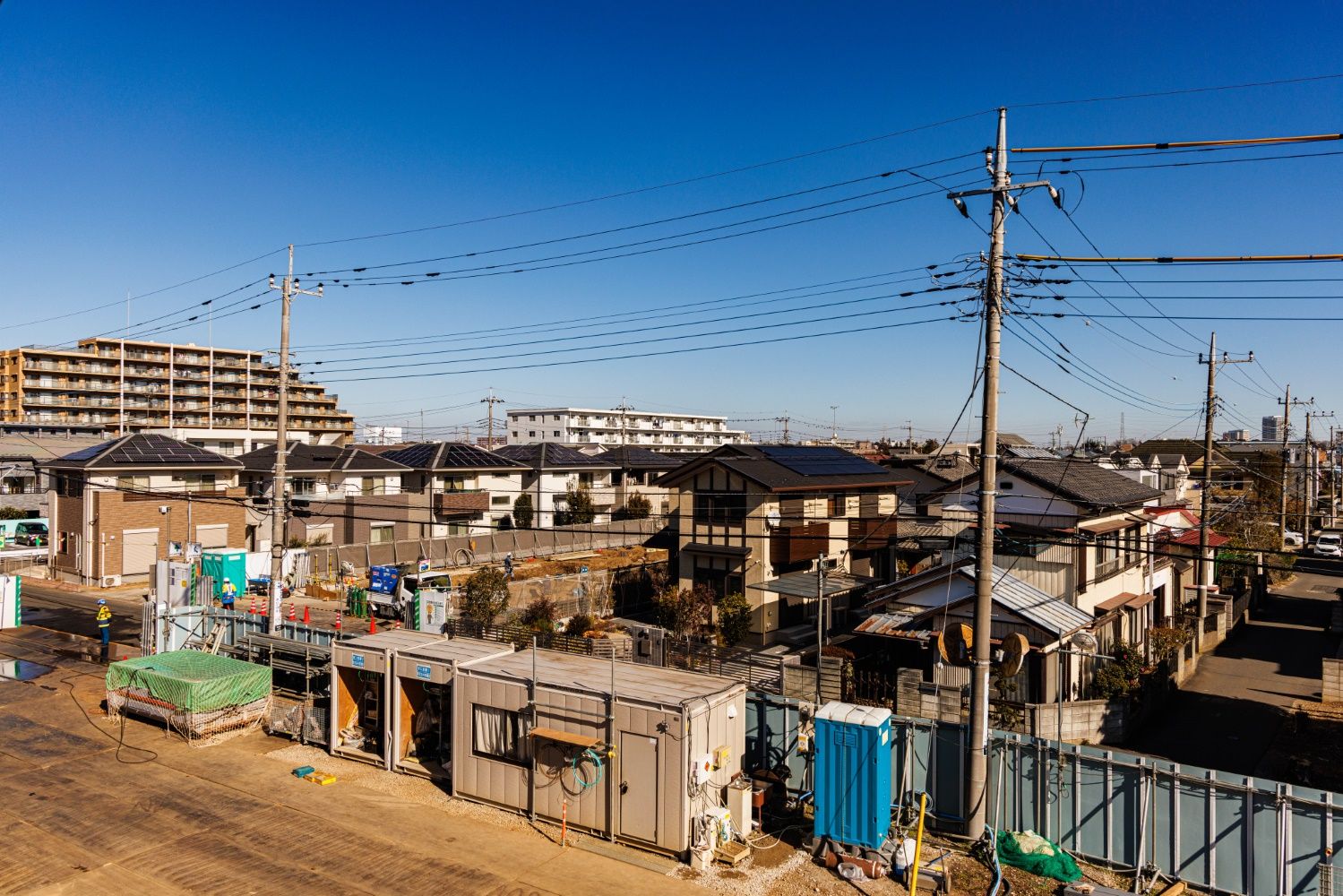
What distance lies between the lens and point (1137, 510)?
26.8 meters

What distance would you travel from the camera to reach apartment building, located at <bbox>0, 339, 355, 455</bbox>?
255ft

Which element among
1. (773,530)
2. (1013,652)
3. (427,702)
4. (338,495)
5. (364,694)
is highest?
(1013,652)

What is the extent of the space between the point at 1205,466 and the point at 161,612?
1237 inches

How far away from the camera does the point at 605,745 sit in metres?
11.9

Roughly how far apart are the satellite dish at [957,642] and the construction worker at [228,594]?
25.0 metres

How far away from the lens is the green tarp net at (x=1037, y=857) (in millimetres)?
10773

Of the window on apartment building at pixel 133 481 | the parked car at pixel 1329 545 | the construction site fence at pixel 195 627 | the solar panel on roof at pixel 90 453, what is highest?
the solar panel on roof at pixel 90 453

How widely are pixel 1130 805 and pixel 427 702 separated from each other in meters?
11.3

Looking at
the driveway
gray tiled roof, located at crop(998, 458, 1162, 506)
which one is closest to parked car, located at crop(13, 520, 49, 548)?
gray tiled roof, located at crop(998, 458, 1162, 506)

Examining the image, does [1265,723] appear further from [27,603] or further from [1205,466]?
[27,603]

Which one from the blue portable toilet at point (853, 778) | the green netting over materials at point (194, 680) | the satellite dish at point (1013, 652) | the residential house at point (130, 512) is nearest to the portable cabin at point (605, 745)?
the blue portable toilet at point (853, 778)

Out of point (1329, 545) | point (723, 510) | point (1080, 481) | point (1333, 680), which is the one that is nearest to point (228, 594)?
point (723, 510)

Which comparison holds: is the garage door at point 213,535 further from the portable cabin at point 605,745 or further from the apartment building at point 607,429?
the apartment building at point 607,429

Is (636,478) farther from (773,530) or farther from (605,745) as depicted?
(605,745)
